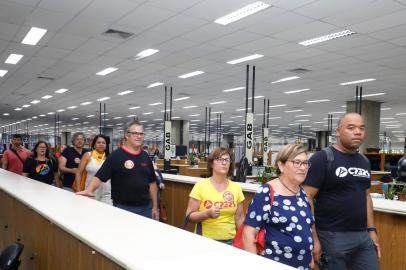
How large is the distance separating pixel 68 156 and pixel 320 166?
3.75 m

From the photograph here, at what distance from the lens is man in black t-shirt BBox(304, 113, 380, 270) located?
233 cm

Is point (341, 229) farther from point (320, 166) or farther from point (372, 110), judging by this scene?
point (372, 110)

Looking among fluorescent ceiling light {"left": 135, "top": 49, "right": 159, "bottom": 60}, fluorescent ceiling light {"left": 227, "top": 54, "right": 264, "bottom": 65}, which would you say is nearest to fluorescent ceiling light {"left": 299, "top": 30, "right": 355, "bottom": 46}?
fluorescent ceiling light {"left": 227, "top": 54, "right": 264, "bottom": 65}

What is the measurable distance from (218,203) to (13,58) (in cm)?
791

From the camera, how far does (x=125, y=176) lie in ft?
10.5

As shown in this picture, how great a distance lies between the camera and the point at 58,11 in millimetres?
5668

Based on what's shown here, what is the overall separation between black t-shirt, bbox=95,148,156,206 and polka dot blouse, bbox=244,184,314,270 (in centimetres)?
152

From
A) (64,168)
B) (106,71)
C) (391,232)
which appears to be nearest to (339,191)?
A: (391,232)

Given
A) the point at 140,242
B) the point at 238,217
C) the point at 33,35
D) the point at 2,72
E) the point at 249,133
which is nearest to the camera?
the point at 140,242

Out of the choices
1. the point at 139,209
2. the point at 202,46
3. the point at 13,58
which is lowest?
the point at 139,209

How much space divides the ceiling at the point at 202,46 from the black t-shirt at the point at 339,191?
3.28 meters

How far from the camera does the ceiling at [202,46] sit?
5.44m

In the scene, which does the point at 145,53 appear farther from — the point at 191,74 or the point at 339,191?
the point at 339,191

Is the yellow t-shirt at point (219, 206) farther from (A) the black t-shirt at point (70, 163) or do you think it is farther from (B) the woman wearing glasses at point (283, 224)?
(A) the black t-shirt at point (70, 163)
